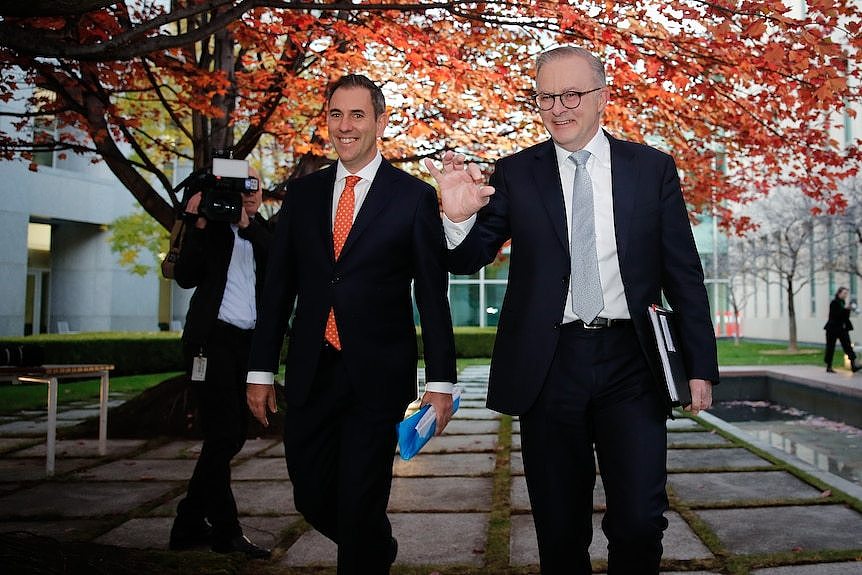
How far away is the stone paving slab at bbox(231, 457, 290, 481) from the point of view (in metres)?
6.63

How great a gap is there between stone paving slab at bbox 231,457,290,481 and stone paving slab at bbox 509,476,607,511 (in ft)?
6.10

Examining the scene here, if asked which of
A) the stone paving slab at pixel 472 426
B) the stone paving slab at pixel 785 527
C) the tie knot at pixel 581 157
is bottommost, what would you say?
the stone paving slab at pixel 472 426

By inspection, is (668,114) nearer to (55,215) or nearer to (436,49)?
(436,49)

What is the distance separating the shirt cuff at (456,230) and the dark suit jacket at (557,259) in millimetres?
23

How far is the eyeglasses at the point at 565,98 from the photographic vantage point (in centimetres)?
300

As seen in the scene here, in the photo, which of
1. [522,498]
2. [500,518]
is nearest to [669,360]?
[500,518]

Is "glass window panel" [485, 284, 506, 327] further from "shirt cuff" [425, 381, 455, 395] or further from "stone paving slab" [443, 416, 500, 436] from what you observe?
"shirt cuff" [425, 381, 455, 395]

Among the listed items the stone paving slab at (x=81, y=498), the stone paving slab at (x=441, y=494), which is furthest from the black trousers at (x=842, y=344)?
the stone paving slab at (x=81, y=498)

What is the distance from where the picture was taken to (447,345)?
10.6 ft

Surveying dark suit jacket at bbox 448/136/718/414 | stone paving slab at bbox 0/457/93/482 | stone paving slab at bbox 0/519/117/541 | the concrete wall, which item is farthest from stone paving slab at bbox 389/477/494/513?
the concrete wall

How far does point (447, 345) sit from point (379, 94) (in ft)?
3.83

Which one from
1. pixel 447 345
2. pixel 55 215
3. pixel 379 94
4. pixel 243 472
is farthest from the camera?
pixel 55 215

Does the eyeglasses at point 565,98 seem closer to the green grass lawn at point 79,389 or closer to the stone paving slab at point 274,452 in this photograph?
the stone paving slab at point 274,452

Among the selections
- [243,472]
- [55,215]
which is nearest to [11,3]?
[243,472]
